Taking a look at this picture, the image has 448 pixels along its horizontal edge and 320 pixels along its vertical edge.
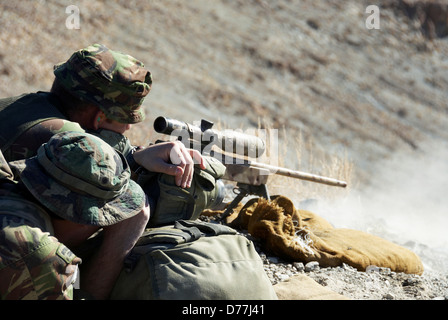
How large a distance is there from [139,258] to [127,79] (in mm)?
985

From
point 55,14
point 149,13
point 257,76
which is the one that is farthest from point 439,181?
point 55,14

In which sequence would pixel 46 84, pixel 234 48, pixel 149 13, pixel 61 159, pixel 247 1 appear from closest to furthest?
1. pixel 61 159
2. pixel 46 84
3. pixel 149 13
4. pixel 234 48
5. pixel 247 1

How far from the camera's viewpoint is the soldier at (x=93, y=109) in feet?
8.85

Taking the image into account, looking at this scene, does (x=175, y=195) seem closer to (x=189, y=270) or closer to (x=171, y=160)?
(x=171, y=160)

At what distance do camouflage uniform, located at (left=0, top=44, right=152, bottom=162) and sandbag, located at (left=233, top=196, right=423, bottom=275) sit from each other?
1.55m

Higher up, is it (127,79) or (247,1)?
(247,1)

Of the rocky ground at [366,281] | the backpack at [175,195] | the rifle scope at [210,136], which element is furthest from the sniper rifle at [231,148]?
the rocky ground at [366,281]

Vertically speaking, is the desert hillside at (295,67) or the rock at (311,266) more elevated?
the desert hillside at (295,67)

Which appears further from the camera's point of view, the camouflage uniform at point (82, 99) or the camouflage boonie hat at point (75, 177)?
the camouflage uniform at point (82, 99)

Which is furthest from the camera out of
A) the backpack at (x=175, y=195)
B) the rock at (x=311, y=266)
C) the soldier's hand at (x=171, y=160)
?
the rock at (x=311, y=266)

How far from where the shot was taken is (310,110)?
67.4 feet

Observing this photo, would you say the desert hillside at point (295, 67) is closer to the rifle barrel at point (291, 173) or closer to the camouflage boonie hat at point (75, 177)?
the rifle barrel at point (291, 173)

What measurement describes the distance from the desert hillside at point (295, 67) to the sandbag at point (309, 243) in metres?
8.40

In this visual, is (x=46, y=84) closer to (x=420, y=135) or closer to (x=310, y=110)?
(x=310, y=110)
